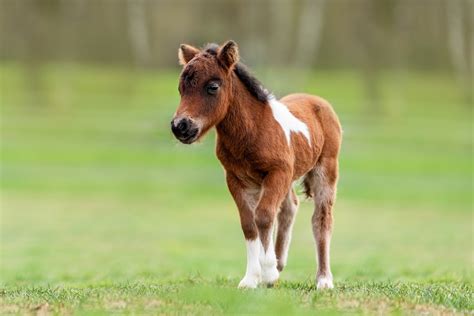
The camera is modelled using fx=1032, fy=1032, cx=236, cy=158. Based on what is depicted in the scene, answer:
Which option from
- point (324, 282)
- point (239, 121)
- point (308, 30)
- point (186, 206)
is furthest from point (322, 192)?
point (308, 30)

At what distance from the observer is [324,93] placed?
55.0m

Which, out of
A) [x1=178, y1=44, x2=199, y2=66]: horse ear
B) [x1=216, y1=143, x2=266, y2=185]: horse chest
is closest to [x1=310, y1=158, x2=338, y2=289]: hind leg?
[x1=216, y1=143, x2=266, y2=185]: horse chest

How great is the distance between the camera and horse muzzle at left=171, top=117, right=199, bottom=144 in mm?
8734

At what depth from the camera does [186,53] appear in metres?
9.43

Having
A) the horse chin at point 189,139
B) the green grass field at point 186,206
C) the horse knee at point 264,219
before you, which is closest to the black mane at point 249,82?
the horse chin at point 189,139

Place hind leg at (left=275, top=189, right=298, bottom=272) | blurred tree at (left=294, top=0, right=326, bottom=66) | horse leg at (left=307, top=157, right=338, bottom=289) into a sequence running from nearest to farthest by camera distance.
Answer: horse leg at (left=307, top=157, right=338, bottom=289) < hind leg at (left=275, top=189, right=298, bottom=272) < blurred tree at (left=294, top=0, right=326, bottom=66)

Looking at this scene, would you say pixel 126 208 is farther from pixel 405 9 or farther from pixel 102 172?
pixel 405 9

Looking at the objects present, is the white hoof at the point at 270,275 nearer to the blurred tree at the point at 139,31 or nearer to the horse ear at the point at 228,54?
the horse ear at the point at 228,54

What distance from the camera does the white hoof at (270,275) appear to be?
9359mm

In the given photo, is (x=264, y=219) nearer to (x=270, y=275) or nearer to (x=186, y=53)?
(x=270, y=275)

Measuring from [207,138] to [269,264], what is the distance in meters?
14.0

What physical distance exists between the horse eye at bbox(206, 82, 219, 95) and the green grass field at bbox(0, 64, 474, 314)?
171cm

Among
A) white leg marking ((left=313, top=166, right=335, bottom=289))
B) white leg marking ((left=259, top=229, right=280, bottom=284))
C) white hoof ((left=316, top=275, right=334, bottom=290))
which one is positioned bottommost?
white hoof ((left=316, top=275, right=334, bottom=290))

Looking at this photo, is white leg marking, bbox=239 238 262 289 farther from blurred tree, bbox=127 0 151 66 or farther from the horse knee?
blurred tree, bbox=127 0 151 66
